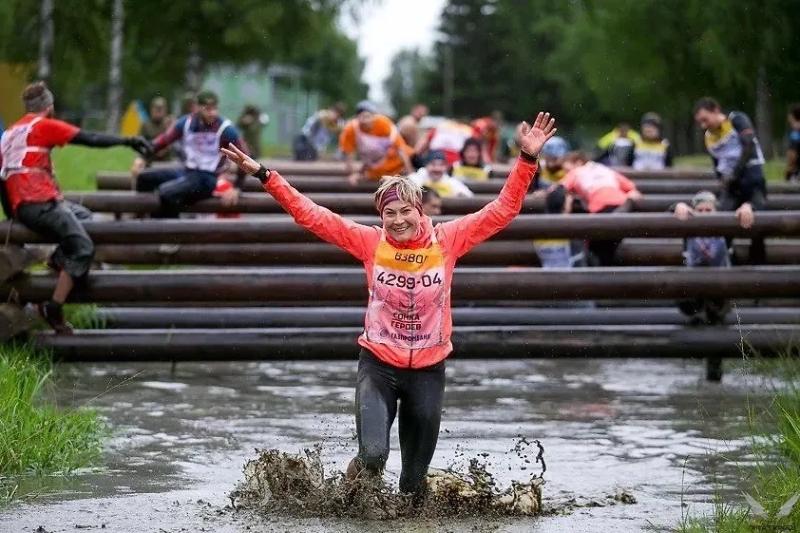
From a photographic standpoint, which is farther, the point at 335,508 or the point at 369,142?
the point at 369,142

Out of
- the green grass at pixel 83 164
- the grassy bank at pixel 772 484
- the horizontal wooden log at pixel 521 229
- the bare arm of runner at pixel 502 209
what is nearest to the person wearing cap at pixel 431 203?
the horizontal wooden log at pixel 521 229

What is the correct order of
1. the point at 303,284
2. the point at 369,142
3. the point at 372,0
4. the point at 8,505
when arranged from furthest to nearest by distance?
the point at 372,0
the point at 369,142
the point at 303,284
the point at 8,505

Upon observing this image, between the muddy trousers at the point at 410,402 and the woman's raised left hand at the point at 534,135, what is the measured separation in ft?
3.79

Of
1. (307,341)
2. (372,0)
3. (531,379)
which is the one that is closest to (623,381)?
(531,379)

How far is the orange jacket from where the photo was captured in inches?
326

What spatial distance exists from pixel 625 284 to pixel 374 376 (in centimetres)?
474

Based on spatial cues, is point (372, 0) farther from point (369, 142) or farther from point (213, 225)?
point (213, 225)

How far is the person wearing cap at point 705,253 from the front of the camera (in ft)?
41.9

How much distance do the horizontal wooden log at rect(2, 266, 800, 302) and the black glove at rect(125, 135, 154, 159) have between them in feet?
3.31

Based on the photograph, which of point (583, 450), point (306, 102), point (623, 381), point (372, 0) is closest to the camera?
point (583, 450)

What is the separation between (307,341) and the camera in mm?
12508

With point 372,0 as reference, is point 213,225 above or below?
below

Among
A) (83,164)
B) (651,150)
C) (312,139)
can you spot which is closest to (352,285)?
(651,150)

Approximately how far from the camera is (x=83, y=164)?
2938 cm
